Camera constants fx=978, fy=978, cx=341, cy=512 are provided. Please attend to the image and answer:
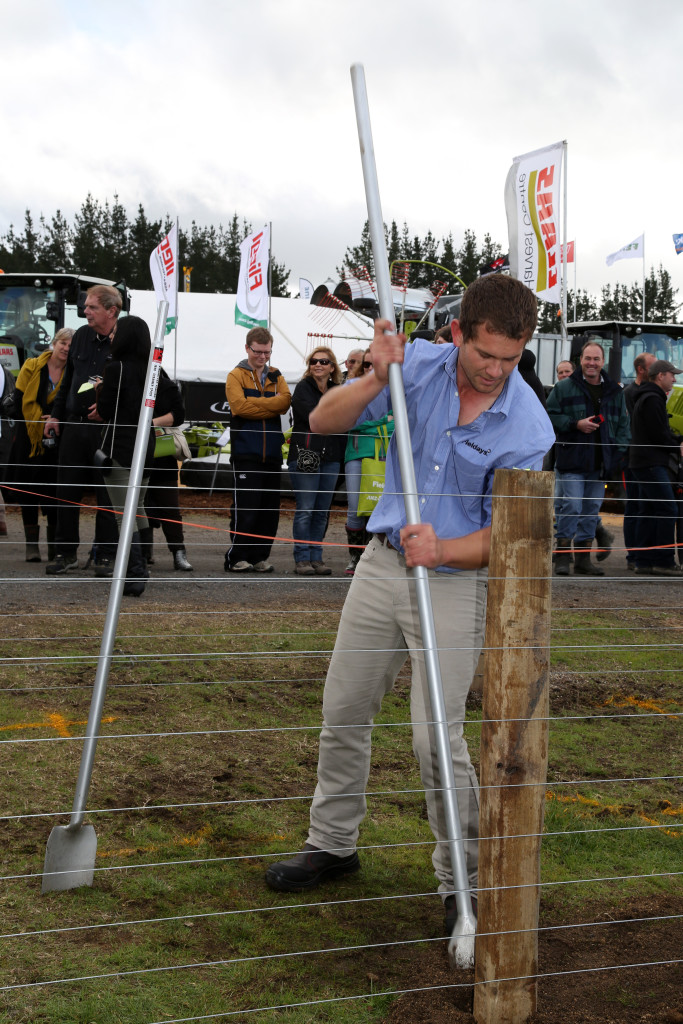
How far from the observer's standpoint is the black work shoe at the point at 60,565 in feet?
25.5

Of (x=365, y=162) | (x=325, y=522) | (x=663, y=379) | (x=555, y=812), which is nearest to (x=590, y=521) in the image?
(x=663, y=379)

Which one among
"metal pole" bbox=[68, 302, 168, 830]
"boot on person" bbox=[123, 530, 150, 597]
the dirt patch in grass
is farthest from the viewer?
"boot on person" bbox=[123, 530, 150, 597]

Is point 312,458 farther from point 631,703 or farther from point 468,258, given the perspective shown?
point 468,258

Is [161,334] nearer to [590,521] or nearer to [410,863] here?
[410,863]

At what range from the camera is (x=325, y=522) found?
8742 millimetres

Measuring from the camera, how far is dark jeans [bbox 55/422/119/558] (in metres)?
7.52

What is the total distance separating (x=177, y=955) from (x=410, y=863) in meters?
1.03

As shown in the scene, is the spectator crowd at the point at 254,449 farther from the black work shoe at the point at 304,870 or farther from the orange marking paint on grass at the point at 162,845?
the black work shoe at the point at 304,870

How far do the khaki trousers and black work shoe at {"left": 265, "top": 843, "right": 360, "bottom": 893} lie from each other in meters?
0.04

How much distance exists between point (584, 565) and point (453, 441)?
6574 mm

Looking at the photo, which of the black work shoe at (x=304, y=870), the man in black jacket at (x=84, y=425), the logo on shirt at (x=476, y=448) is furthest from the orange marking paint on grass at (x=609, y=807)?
the man in black jacket at (x=84, y=425)

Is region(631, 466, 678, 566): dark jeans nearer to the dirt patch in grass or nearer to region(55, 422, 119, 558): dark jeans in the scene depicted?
region(55, 422, 119, 558): dark jeans

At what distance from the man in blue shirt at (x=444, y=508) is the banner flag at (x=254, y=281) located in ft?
34.8

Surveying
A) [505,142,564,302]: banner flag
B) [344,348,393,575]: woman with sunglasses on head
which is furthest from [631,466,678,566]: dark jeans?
[505,142,564,302]: banner flag
